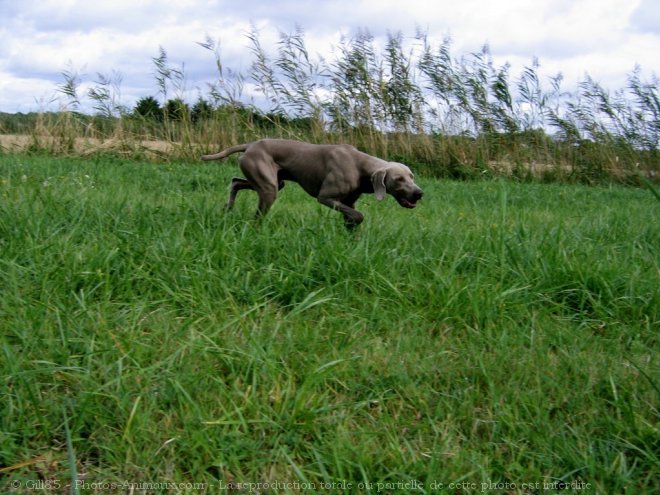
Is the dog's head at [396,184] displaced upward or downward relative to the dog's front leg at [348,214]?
upward

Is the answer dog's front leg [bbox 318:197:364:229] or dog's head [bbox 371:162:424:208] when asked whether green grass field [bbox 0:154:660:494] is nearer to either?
dog's front leg [bbox 318:197:364:229]

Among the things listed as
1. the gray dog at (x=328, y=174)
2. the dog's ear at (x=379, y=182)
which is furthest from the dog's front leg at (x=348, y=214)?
the dog's ear at (x=379, y=182)

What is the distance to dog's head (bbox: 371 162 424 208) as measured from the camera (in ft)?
14.5

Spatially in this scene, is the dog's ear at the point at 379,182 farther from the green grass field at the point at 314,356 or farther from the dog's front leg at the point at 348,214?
the green grass field at the point at 314,356

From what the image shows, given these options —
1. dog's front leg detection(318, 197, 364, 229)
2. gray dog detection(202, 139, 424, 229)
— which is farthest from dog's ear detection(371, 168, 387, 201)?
dog's front leg detection(318, 197, 364, 229)

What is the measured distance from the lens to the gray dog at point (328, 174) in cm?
444

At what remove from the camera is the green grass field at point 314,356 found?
6.58 feet

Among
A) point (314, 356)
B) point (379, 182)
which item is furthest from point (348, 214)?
point (314, 356)

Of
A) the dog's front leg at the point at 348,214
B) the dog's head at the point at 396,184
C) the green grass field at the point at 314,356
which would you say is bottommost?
the green grass field at the point at 314,356

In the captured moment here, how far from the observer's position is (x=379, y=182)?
4.41 m

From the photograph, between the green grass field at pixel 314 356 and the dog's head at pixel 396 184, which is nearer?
the green grass field at pixel 314 356

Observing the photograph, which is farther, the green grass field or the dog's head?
the dog's head

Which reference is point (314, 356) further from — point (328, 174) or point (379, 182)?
point (328, 174)

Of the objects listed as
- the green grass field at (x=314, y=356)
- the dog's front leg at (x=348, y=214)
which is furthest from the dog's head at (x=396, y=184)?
the green grass field at (x=314, y=356)
